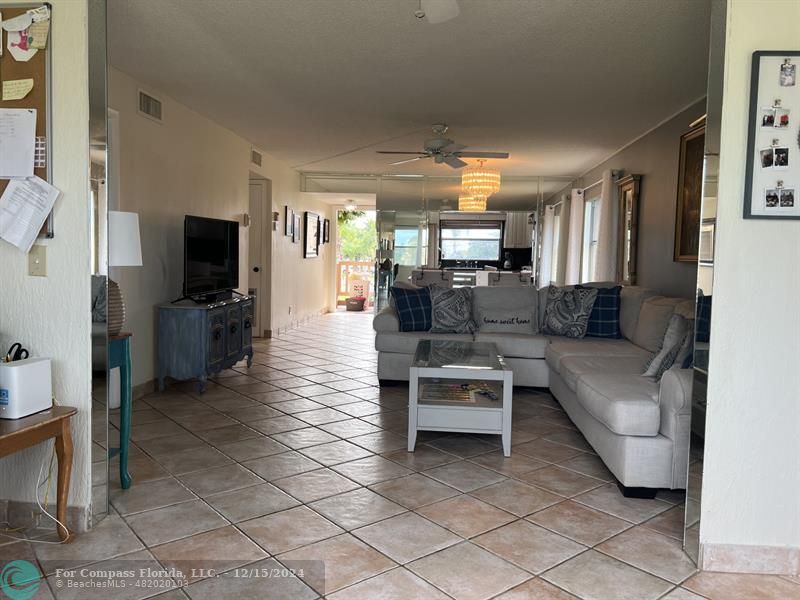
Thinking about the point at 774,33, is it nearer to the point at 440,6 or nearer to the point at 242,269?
the point at 440,6

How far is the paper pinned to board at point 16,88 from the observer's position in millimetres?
2346

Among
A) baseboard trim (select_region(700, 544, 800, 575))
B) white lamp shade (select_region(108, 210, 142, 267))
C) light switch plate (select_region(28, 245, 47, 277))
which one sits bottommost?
baseboard trim (select_region(700, 544, 800, 575))

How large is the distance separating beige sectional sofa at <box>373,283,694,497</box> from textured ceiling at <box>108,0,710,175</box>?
160cm

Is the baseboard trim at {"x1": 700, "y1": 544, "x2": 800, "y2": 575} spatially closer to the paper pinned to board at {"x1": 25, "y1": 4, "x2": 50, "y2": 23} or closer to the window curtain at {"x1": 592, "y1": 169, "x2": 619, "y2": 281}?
the paper pinned to board at {"x1": 25, "y1": 4, "x2": 50, "y2": 23}

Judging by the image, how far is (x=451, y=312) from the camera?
5328 mm

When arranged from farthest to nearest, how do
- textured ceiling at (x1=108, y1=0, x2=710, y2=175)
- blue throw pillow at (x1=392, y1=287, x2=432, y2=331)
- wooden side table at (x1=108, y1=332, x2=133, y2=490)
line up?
blue throw pillow at (x1=392, y1=287, x2=432, y2=331), textured ceiling at (x1=108, y1=0, x2=710, y2=175), wooden side table at (x1=108, y1=332, x2=133, y2=490)

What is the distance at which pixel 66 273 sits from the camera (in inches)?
94.3

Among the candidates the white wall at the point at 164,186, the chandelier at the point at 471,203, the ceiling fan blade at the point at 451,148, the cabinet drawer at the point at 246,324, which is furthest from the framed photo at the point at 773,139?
the chandelier at the point at 471,203

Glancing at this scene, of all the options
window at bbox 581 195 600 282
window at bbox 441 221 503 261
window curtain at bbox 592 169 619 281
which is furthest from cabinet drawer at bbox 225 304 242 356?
window at bbox 581 195 600 282

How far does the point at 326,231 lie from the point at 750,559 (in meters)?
9.94

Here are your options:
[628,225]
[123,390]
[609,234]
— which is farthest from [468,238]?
[123,390]

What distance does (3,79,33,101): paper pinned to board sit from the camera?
2.35 meters

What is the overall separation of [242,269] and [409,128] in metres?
2.55

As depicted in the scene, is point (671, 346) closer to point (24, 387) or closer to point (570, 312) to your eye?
point (570, 312)
